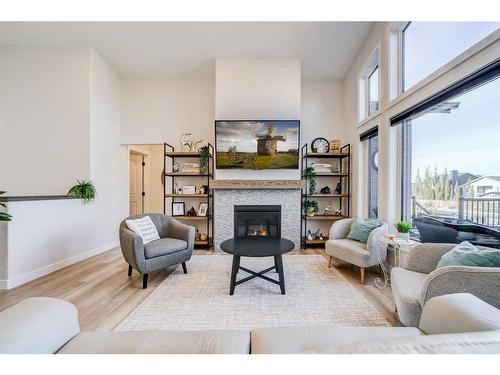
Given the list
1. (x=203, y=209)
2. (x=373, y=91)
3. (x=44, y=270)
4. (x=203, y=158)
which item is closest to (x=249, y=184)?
(x=203, y=158)

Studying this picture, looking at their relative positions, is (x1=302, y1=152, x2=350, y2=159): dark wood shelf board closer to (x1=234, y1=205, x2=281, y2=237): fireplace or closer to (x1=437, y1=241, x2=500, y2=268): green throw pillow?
(x1=234, y1=205, x2=281, y2=237): fireplace

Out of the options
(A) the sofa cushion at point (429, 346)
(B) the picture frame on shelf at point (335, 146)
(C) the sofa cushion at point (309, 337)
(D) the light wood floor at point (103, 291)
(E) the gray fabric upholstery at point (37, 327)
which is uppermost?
(B) the picture frame on shelf at point (335, 146)

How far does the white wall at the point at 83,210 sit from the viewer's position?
2.60m

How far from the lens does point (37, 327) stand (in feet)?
3.02

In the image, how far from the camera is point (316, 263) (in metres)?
3.30

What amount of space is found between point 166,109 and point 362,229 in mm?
4192

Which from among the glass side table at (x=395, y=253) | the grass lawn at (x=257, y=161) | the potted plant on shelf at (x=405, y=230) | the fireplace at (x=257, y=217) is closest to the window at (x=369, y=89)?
the grass lawn at (x=257, y=161)

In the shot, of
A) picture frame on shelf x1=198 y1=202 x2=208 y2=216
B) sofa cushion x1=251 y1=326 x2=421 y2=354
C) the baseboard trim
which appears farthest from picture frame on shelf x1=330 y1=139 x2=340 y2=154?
the baseboard trim

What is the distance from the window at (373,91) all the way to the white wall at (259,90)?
1.20m

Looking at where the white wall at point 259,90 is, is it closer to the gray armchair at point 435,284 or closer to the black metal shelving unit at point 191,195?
the black metal shelving unit at point 191,195

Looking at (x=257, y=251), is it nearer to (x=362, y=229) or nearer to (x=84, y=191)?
(x=362, y=229)

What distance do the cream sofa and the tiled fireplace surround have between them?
2.88 metres
